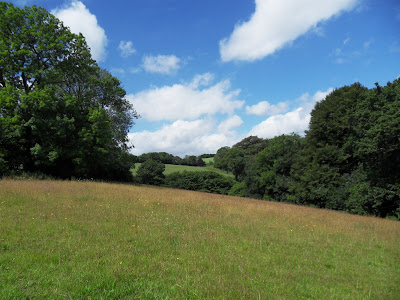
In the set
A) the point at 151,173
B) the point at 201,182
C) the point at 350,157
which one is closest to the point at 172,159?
the point at 151,173

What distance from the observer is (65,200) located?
9.62 m

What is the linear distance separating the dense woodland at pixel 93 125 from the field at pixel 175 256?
11.6m

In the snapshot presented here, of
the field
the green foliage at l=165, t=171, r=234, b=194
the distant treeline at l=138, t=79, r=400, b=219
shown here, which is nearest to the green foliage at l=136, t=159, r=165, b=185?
the green foliage at l=165, t=171, r=234, b=194

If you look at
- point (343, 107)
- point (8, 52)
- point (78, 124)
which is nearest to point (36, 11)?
point (8, 52)

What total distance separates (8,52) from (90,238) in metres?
21.2

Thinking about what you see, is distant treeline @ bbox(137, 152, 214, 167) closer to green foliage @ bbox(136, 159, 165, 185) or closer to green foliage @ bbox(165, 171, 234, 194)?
green foliage @ bbox(136, 159, 165, 185)

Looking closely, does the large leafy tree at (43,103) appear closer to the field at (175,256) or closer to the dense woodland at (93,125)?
the dense woodland at (93,125)

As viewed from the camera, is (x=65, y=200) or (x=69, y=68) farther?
(x=69, y=68)

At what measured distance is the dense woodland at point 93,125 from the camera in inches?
716

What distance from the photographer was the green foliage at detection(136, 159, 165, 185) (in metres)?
66.6

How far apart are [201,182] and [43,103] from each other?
175 feet

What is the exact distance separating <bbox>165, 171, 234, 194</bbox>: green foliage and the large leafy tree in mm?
44386

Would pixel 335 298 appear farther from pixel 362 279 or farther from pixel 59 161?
pixel 59 161

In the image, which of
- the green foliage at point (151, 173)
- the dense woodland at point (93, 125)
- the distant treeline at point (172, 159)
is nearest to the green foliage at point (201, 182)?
the green foliage at point (151, 173)
